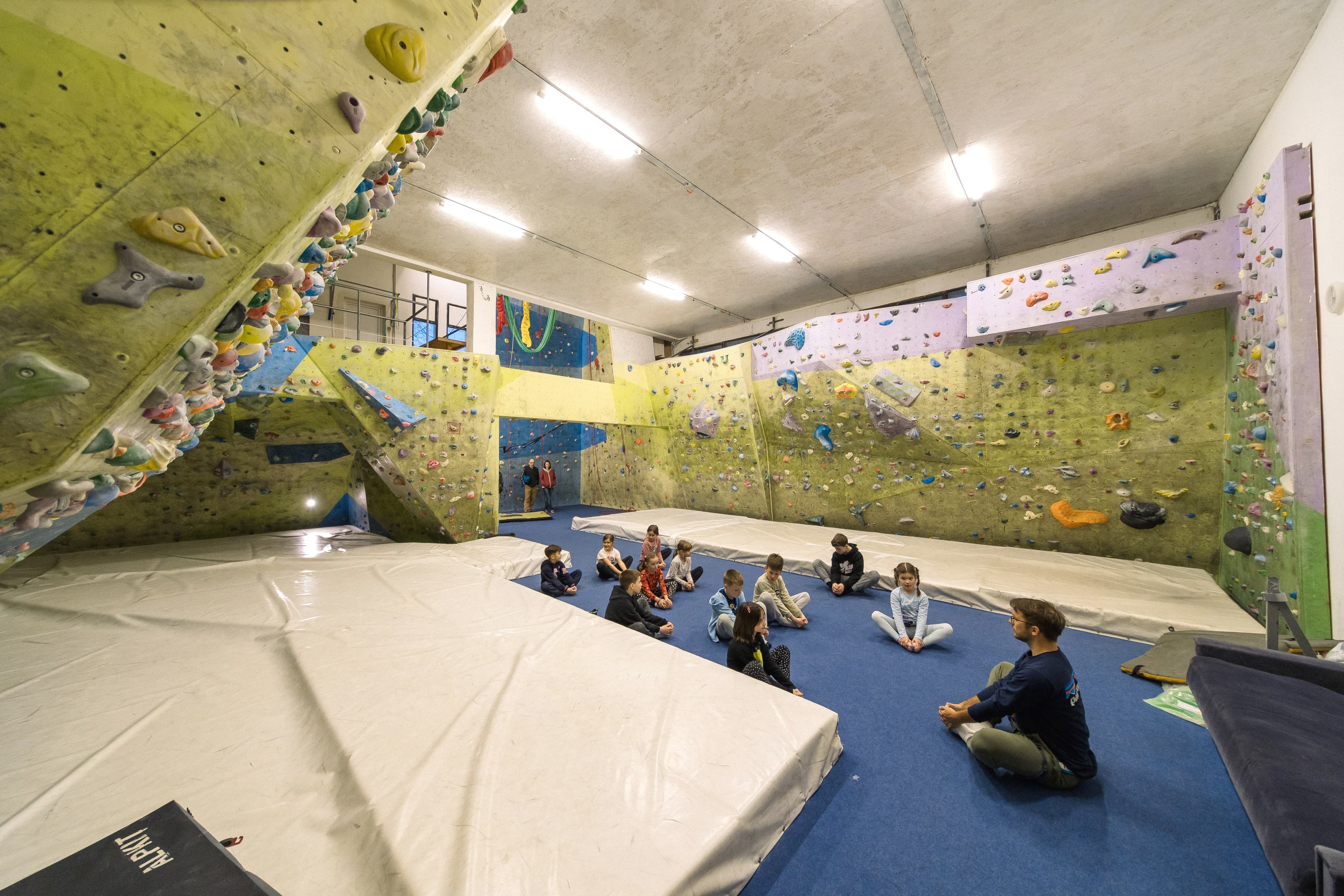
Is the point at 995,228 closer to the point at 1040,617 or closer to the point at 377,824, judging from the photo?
the point at 1040,617

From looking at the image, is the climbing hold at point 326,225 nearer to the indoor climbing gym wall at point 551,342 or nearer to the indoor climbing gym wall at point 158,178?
the indoor climbing gym wall at point 158,178

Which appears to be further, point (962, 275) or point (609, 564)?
point (962, 275)

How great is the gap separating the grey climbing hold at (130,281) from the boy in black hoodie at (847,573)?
14.8 ft

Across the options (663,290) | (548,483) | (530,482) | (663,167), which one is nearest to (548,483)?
(548,483)

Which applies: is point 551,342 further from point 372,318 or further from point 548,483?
point 372,318

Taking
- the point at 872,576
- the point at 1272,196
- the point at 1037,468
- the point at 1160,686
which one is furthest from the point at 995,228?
the point at 1160,686

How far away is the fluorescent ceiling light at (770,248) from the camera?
5562mm

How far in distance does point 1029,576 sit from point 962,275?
434cm

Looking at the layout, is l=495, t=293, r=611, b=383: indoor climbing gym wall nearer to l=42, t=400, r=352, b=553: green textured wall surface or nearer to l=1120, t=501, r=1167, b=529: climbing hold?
l=42, t=400, r=352, b=553: green textured wall surface

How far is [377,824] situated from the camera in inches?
57.6

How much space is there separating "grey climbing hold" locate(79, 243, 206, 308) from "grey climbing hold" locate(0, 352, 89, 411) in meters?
0.15

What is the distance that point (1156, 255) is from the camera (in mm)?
3934

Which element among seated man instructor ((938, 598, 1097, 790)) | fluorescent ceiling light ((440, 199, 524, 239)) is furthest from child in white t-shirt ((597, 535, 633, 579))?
fluorescent ceiling light ((440, 199, 524, 239))

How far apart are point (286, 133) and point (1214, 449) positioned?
6963mm
